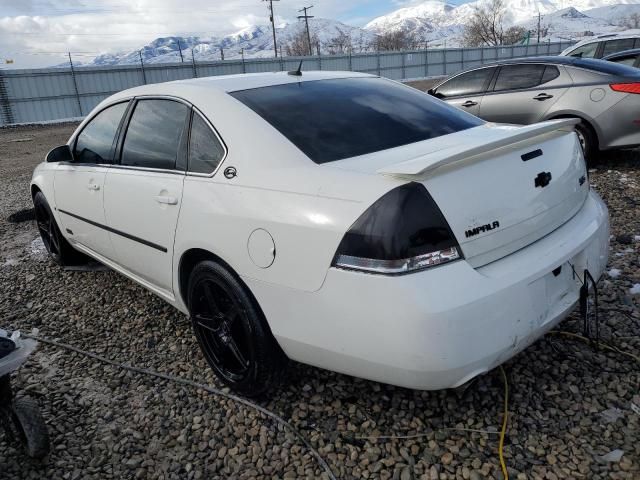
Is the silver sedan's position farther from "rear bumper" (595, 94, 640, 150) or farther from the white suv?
the white suv

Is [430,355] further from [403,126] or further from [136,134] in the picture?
[136,134]

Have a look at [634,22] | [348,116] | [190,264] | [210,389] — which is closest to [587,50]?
[348,116]

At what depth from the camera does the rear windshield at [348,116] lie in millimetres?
2342

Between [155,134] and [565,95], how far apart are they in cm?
502

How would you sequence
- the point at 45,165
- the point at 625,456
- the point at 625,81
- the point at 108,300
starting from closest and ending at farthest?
1. the point at 625,456
2. the point at 108,300
3. the point at 45,165
4. the point at 625,81

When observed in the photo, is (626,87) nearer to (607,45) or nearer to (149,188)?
(149,188)

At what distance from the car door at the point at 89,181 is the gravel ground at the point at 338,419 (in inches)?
31.5

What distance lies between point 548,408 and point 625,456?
34 cm

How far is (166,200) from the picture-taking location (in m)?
2.65

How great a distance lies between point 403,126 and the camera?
2590 mm

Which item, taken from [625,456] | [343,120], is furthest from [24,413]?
[625,456]

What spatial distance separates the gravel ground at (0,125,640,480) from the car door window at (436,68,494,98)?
4.35m

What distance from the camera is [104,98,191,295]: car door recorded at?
269 centimetres

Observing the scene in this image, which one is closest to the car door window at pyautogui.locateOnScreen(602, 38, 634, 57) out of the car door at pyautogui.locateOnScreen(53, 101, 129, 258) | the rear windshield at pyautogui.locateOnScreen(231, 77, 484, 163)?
the rear windshield at pyautogui.locateOnScreen(231, 77, 484, 163)
